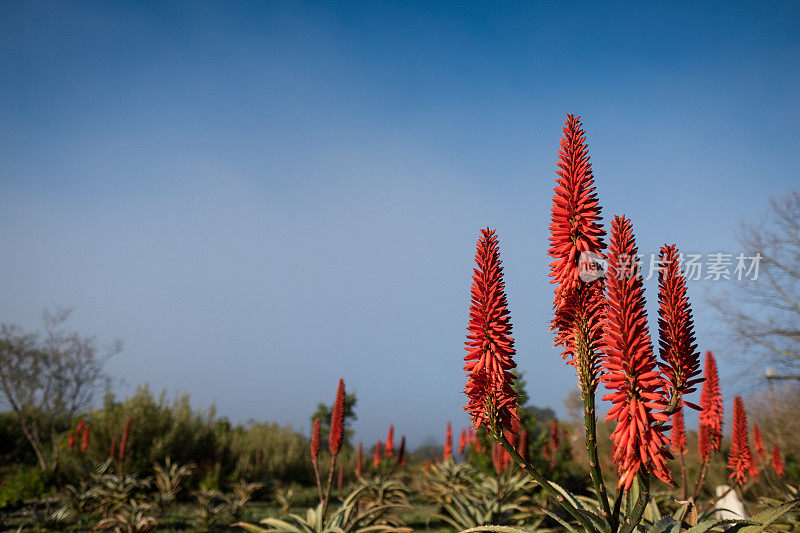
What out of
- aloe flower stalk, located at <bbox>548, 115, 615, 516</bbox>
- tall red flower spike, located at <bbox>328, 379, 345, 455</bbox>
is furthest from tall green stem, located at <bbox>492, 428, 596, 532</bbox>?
tall red flower spike, located at <bbox>328, 379, 345, 455</bbox>

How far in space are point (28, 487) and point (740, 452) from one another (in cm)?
1627

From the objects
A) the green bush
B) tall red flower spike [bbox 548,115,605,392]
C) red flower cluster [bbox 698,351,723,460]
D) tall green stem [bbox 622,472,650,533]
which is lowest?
the green bush

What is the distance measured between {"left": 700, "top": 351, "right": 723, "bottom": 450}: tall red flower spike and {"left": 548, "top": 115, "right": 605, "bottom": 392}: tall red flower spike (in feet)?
9.46

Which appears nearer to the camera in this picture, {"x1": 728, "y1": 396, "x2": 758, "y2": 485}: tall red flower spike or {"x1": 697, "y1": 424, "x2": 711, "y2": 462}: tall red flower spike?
{"x1": 697, "y1": 424, "x2": 711, "y2": 462}: tall red flower spike

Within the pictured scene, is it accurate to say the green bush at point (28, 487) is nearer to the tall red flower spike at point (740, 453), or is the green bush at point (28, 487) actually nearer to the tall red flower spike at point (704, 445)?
the tall red flower spike at point (704, 445)

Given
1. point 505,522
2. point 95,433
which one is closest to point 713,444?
point 505,522

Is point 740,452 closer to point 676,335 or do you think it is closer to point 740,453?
point 740,453

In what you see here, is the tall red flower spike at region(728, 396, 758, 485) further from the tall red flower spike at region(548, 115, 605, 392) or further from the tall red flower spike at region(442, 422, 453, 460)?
the tall red flower spike at region(442, 422, 453, 460)

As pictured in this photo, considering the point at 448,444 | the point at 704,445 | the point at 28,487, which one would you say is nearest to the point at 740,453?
the point at 704,445

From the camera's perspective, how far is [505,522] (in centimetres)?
611

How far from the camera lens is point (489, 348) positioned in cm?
243

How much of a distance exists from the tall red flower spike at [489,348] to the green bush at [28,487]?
1443 centimetres

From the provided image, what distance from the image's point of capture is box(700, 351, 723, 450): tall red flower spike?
435 cm

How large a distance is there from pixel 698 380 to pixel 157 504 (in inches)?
397
